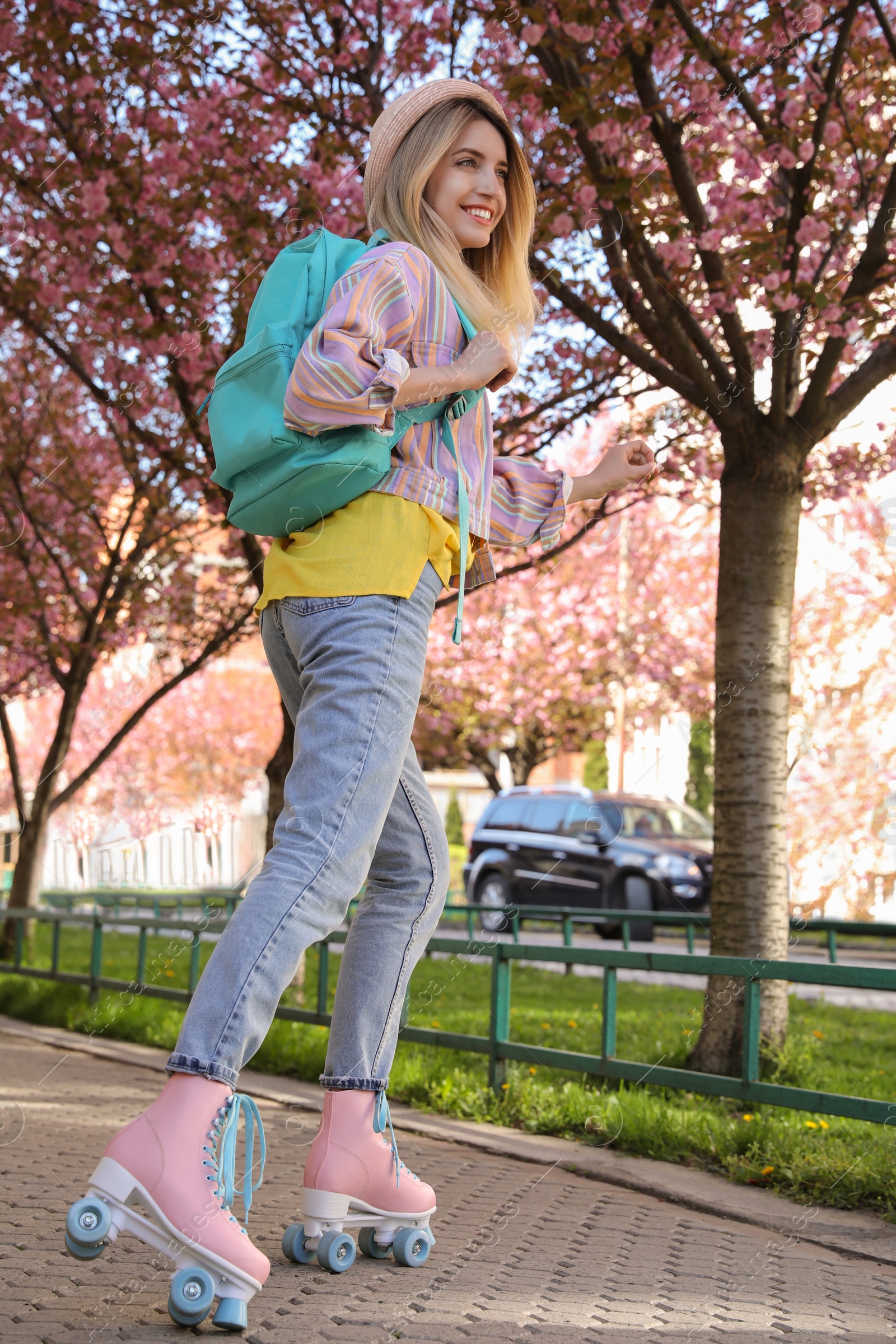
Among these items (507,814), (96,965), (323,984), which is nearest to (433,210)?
(323,984)

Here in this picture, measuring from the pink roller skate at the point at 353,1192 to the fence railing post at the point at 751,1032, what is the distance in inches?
62.5

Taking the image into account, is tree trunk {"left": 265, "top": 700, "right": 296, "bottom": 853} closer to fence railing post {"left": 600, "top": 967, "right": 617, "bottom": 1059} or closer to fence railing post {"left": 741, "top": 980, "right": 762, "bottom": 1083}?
fence railing post {"left": 600, "top": 967, "right": 617, "bottom": 1059}

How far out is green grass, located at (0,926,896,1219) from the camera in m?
3.56

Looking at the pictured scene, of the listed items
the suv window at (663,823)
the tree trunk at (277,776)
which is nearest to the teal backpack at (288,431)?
the tree trunk at (277,776)

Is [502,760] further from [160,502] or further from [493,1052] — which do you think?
[493,1052]

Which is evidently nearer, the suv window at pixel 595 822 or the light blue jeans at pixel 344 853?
the light blue jeans at pixel 344 853

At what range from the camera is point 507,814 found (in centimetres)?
1934

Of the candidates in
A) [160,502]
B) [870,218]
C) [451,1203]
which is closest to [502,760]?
[160,502]

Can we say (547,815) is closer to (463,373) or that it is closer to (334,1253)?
(334,1253)

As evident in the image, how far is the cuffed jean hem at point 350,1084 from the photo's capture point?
2373mm

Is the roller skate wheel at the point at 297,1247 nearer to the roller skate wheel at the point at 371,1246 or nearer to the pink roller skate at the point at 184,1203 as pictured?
the roller skate wheel at the point at 371,1246

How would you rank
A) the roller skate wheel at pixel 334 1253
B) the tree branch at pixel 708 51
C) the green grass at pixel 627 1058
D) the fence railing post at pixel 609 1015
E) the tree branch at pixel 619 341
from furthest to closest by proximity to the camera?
the tree branch at pixel 619 341, the tree branch at pixel 708 51, the fence railing post at pixel 609 1015, the green grass at pixel 627 1058, the roller skate wheel at pixel 334 1253

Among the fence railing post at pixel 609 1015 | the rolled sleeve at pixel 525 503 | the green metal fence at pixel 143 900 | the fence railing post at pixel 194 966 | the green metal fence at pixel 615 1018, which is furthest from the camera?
the green metal fence at pixel 143 900

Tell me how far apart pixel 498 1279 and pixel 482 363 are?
165 centimetres
